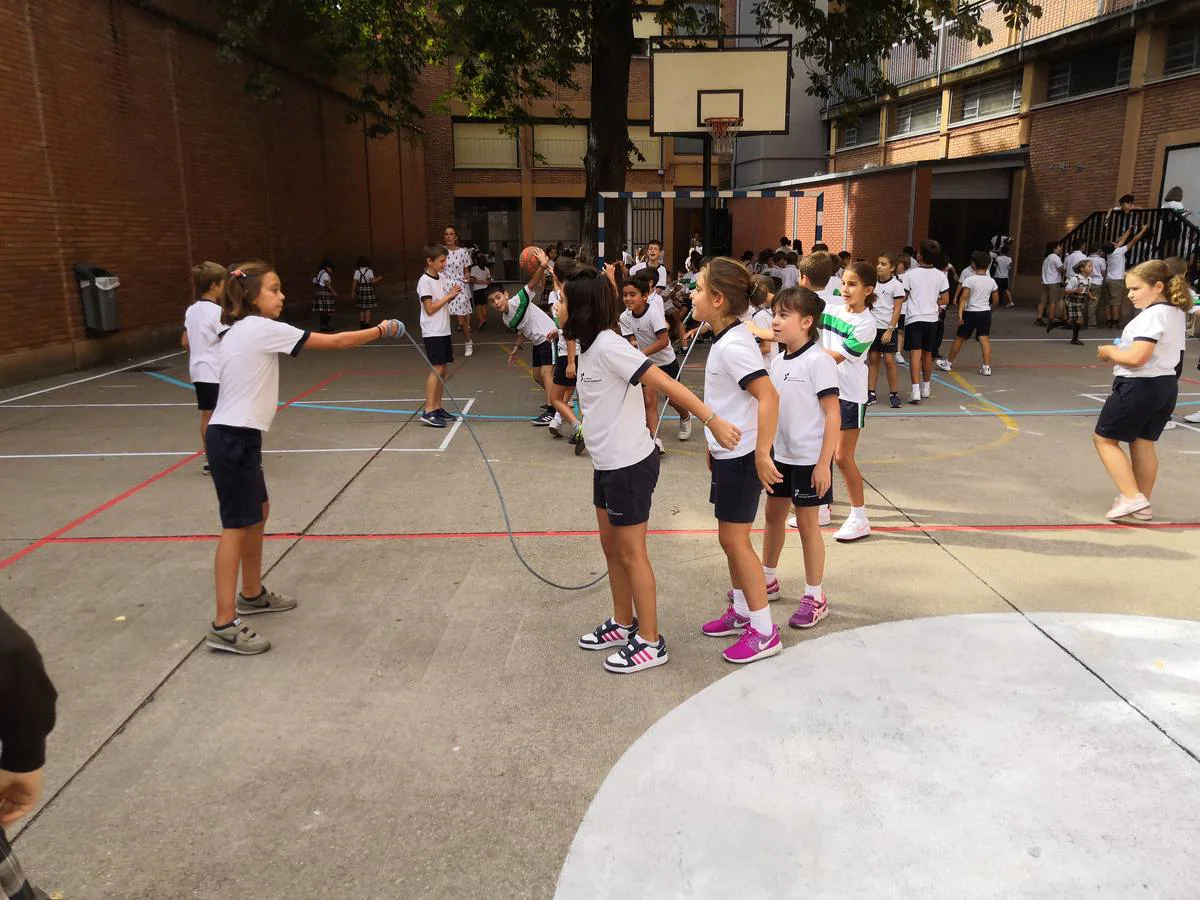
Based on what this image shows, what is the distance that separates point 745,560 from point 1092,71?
74.1 feet

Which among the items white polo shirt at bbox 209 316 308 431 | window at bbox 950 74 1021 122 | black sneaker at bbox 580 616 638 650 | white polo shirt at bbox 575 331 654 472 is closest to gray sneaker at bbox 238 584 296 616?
white polo shirt at bbox 209 316 308 431

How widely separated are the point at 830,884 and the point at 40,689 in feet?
7.29

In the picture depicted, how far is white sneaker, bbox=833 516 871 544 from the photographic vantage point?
5711 mm

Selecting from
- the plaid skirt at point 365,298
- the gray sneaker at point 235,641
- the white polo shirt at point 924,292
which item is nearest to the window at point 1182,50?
the white polo shirt at point 924,292

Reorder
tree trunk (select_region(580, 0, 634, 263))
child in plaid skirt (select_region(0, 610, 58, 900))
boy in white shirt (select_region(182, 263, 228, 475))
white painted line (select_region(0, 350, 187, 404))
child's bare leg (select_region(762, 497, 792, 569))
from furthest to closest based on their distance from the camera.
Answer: tree trunk (select_region(580, 0, 634, 263))
white painted line (select_region(0, 350, 187, 404))
boy in white shirt (select_region(182, 263, 228, 475))
child's bare leg (select_region(762, 497, 792, 569))
child in plaid skirt (select_region(0, 610, 58, 900))

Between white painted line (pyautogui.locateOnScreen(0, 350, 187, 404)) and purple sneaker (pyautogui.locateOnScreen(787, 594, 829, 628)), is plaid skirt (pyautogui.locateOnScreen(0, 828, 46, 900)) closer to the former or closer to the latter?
purple sneaker (pyautogui.locateOnScreen(787, 594, 829, 628))

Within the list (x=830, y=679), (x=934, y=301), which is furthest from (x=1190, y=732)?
(x=934, y=301)

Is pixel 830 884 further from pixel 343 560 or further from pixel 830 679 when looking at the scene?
pixel 343 560

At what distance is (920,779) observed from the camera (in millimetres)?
3156

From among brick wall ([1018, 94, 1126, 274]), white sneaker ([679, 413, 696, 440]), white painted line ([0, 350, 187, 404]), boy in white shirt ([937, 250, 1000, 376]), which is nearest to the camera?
white sneaker ([679, 413, 696, 440])

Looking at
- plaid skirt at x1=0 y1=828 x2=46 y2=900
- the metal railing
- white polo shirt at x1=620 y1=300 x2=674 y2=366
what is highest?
the metal railing

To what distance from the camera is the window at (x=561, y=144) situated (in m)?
32.1

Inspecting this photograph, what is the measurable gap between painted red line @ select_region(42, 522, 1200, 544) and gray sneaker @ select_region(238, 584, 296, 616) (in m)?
1.08

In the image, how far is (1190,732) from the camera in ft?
11.2
